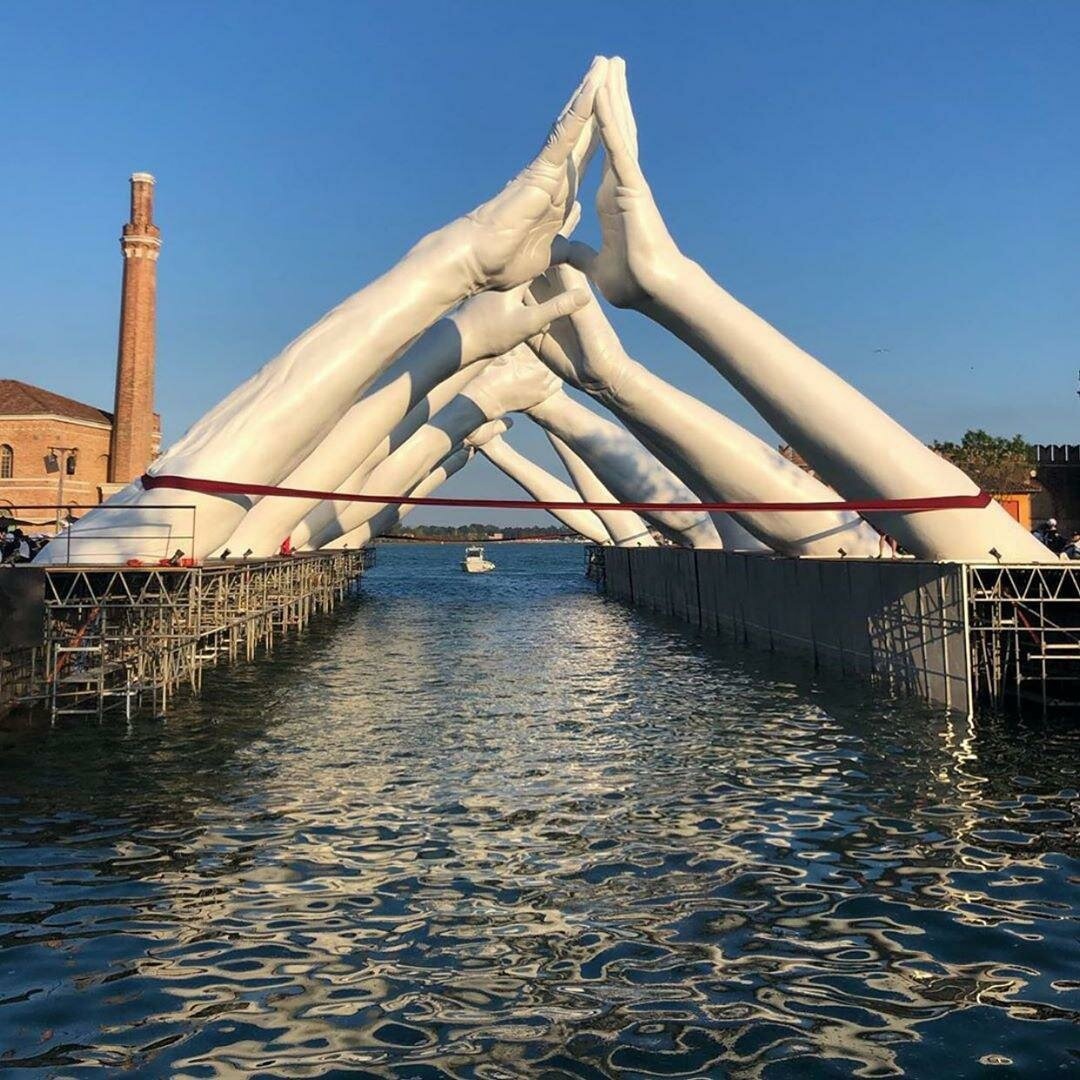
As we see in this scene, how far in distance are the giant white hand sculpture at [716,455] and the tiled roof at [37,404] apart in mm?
39437

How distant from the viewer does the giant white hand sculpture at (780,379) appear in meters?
18.3

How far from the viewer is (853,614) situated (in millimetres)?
21969

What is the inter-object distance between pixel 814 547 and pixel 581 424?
17087mm

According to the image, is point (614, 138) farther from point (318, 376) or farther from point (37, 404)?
point (37, 404)

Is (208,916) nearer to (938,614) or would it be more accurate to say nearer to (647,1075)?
(647,1075)

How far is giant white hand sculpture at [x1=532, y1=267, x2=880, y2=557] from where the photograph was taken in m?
22.8

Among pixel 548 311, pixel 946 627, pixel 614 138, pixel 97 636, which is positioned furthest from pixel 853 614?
pixel 97 636

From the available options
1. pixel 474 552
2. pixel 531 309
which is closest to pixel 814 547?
pixel 531 309

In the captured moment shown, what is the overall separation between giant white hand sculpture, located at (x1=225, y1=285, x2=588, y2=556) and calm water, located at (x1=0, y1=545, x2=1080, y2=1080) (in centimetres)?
912

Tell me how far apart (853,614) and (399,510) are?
110 feet

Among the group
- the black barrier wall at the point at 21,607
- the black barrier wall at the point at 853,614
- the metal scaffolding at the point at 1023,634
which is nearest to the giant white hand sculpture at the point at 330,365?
the black barrier wall at the point at 21,607

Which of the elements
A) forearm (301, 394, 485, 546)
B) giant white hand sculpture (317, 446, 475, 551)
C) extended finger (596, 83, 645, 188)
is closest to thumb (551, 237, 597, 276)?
extended finger (596, 83, 645, 188)

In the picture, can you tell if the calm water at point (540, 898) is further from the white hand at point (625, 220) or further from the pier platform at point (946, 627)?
the white hand at point (625, 220)

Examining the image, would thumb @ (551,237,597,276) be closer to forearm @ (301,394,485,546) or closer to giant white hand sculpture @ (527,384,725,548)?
giant white hand sculpture @ (527,384,725,548)
